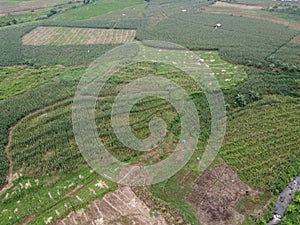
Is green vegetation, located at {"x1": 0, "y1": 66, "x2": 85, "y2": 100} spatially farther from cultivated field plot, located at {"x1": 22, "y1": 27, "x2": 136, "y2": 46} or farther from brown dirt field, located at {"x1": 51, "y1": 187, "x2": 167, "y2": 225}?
brown dirt field, located at {"x1": 51, "y1": 187, "x2": 167, "y2": 225}

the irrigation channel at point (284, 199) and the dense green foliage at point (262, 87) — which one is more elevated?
the dense green foliage at point (262, 87)

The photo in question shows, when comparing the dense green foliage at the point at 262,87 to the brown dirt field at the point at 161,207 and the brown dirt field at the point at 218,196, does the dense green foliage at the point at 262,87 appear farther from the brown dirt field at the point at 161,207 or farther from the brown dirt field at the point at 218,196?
the brown dirt field at the point at 161,207

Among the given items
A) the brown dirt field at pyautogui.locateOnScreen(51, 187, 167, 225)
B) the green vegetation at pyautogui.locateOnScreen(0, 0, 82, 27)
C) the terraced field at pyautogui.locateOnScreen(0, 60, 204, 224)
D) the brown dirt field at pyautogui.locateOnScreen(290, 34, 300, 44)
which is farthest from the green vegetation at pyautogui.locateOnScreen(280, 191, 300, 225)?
the green vegetation at pyautogui.locateOnScreen(0, 0, 82, 27)

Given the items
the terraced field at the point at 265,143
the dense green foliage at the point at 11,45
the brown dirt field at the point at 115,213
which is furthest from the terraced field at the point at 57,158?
the dense green foliage at the point at 11,45

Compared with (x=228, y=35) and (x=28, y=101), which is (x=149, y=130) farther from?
(x=228, y=35)

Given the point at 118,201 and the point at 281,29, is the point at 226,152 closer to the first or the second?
the point at 118,201
